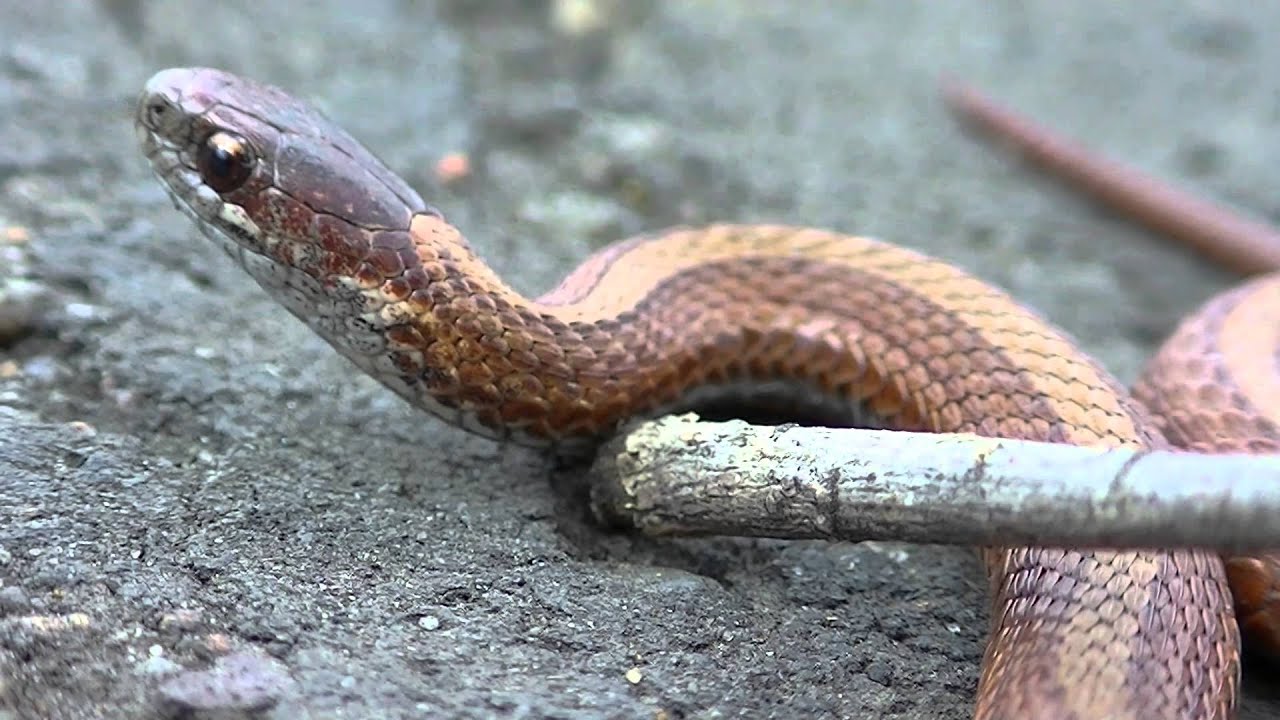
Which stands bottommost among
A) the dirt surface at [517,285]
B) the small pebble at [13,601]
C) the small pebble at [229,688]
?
the small pebble at [229,688]

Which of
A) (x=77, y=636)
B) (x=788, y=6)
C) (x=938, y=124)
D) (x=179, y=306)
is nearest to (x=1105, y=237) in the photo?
(x=938, y=124)

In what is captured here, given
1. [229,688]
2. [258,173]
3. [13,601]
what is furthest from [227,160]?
[229,688]

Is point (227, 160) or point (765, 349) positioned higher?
point (227, 160)

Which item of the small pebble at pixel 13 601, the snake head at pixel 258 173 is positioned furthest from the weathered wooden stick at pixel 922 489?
the small pebble at pixel 13 601

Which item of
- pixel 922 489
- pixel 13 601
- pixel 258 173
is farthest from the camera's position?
pixel 258 173

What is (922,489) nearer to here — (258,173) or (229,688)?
(229,688)

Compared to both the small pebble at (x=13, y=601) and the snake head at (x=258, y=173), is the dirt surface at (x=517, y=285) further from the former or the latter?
the snake head at (x=258, y=173)

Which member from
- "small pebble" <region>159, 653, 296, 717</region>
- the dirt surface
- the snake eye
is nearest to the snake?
the snake eye
